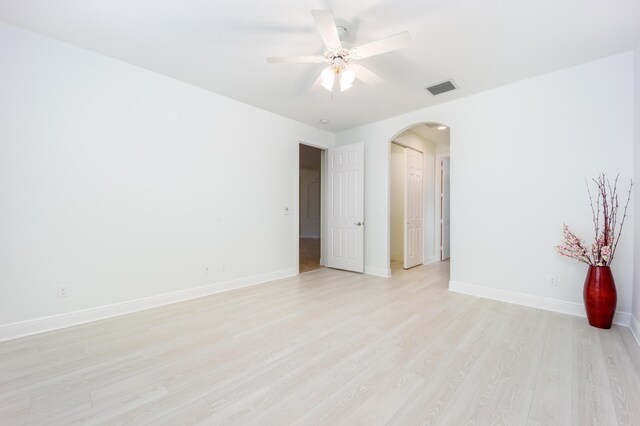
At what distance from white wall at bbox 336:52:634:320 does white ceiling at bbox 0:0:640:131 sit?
0.30 m

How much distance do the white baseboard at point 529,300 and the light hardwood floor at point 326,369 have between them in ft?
0.44

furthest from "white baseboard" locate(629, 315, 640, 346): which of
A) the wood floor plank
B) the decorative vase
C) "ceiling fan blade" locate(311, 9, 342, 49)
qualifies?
"ceiling fan blade" locate(311, 9, 342, 49)

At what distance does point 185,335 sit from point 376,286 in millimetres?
2564

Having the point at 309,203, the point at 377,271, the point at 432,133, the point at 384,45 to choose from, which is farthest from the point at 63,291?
the point at 309,203

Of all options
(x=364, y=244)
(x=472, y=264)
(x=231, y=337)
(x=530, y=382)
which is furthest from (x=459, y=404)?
(x=364, y=244)

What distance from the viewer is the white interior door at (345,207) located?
483cm

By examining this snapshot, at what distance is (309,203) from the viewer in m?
10.8

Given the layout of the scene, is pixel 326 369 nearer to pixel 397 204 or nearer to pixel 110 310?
pixel 110 310

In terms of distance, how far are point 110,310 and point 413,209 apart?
192 inches

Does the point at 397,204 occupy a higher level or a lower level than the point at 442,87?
lower

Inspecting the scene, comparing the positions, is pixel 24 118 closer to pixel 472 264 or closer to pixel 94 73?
pixel 94 73

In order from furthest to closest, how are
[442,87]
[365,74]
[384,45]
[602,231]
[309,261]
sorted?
1. [309,261]
2. [442,87]
3. [602,231]
4. [365,74]
5. [384,45]

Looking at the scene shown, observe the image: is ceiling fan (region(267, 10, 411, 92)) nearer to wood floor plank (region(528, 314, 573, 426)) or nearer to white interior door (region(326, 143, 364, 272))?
white interior door (region(326, 143, 364, 272))

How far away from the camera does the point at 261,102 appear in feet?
12.8
